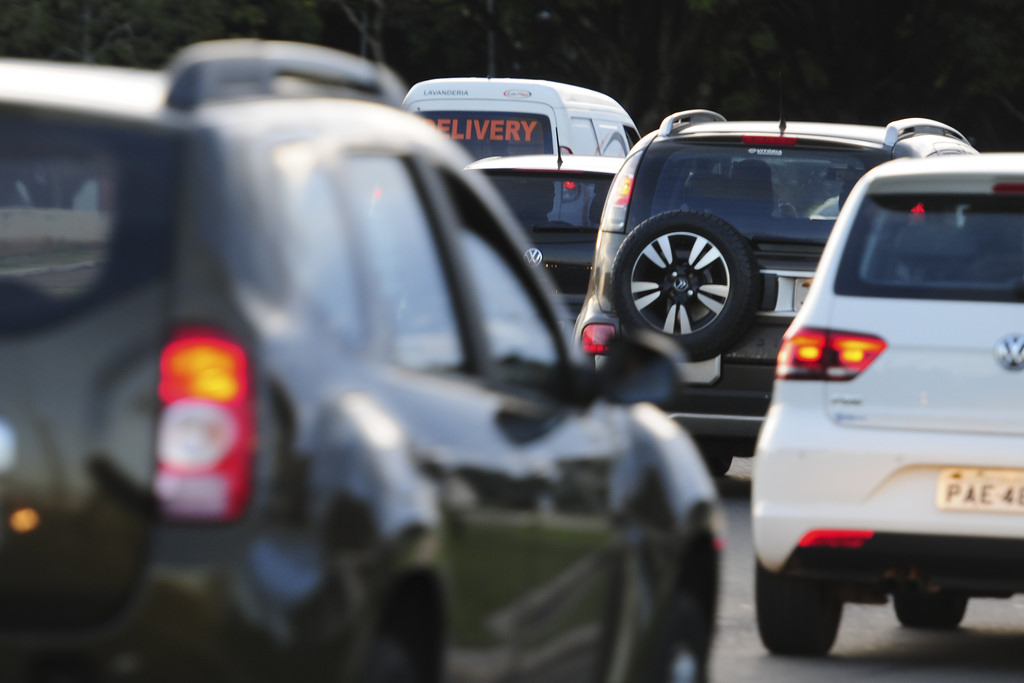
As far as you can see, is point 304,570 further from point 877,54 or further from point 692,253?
point 877,54

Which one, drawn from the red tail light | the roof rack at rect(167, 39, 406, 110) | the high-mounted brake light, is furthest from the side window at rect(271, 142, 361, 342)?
the red tail light

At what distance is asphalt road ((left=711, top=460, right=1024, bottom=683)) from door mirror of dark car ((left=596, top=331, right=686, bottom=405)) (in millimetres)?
2192

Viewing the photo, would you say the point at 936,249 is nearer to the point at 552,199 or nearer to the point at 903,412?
the point at 903,412

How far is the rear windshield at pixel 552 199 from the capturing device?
502 inches

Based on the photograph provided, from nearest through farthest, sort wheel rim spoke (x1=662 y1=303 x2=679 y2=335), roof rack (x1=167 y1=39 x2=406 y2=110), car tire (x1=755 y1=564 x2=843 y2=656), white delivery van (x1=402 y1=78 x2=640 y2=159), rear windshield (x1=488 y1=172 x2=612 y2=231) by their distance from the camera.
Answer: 1. roof rack (x1=167 y1=39 x2=406 y2=110)
2. car tire (x1=755 y1=564 x2=843 y2=656)
3. wheel rim spoke (x1=662 y1=303 x2=679 y2=335)
4. rear windshield (x1=488 y1=172 x2=612 y2=231)
5. white delivery van (x1=402 y1=78 x2=640 y2=159)

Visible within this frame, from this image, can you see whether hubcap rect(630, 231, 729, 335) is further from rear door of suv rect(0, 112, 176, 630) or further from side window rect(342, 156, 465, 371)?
rear door of suv rect(0, 112, 176, 630)

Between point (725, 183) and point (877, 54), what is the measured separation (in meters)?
33.7

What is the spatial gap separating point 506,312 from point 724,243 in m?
5.75

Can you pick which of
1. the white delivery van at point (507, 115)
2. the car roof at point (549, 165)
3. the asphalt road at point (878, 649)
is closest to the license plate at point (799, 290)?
the asphalt road at point (878, 649)

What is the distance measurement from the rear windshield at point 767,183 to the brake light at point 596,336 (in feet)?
1.91

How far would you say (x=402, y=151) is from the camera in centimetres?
348

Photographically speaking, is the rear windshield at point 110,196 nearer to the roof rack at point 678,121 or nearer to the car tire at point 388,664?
the car tire at point 388,664

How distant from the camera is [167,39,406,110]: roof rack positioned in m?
3.01

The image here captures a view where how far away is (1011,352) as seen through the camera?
6.23 m
